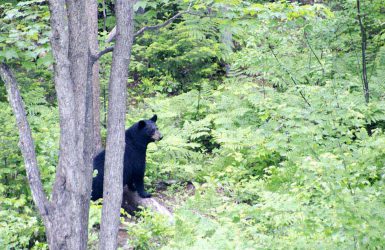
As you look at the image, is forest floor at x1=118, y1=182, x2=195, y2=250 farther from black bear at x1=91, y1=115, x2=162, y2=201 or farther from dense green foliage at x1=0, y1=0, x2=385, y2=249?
black bear at x1=91, y1=115, x2=162, y2=201

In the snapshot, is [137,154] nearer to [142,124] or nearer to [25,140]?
[142,124]

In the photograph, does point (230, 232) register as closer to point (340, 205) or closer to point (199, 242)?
point (199, 242)

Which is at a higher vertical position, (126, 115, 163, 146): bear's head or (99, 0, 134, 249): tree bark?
(99, 0, 134, 249): tree bark

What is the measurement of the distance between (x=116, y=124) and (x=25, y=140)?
0.80 metres

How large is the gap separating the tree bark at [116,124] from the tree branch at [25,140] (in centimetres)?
56

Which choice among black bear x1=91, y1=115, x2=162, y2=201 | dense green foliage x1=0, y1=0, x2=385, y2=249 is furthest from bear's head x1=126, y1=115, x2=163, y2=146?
dense green foliage x1=0, y1=0, x2=385, y2=249

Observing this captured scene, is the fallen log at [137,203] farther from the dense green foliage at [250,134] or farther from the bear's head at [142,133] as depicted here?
the bear's head at [142,133]

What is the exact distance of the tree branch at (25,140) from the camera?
14.6 feet

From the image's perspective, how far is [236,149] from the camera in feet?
30.1

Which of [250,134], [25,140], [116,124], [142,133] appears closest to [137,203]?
[142,133]

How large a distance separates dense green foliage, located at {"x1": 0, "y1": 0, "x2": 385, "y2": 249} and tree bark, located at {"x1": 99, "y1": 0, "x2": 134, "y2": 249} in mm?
275

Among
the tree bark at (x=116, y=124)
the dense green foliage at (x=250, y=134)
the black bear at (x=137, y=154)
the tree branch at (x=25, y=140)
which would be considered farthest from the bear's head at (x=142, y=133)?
the tree branch at (x=25, y=140)

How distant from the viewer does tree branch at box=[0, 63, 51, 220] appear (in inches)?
175

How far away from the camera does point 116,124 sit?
15.3ft
